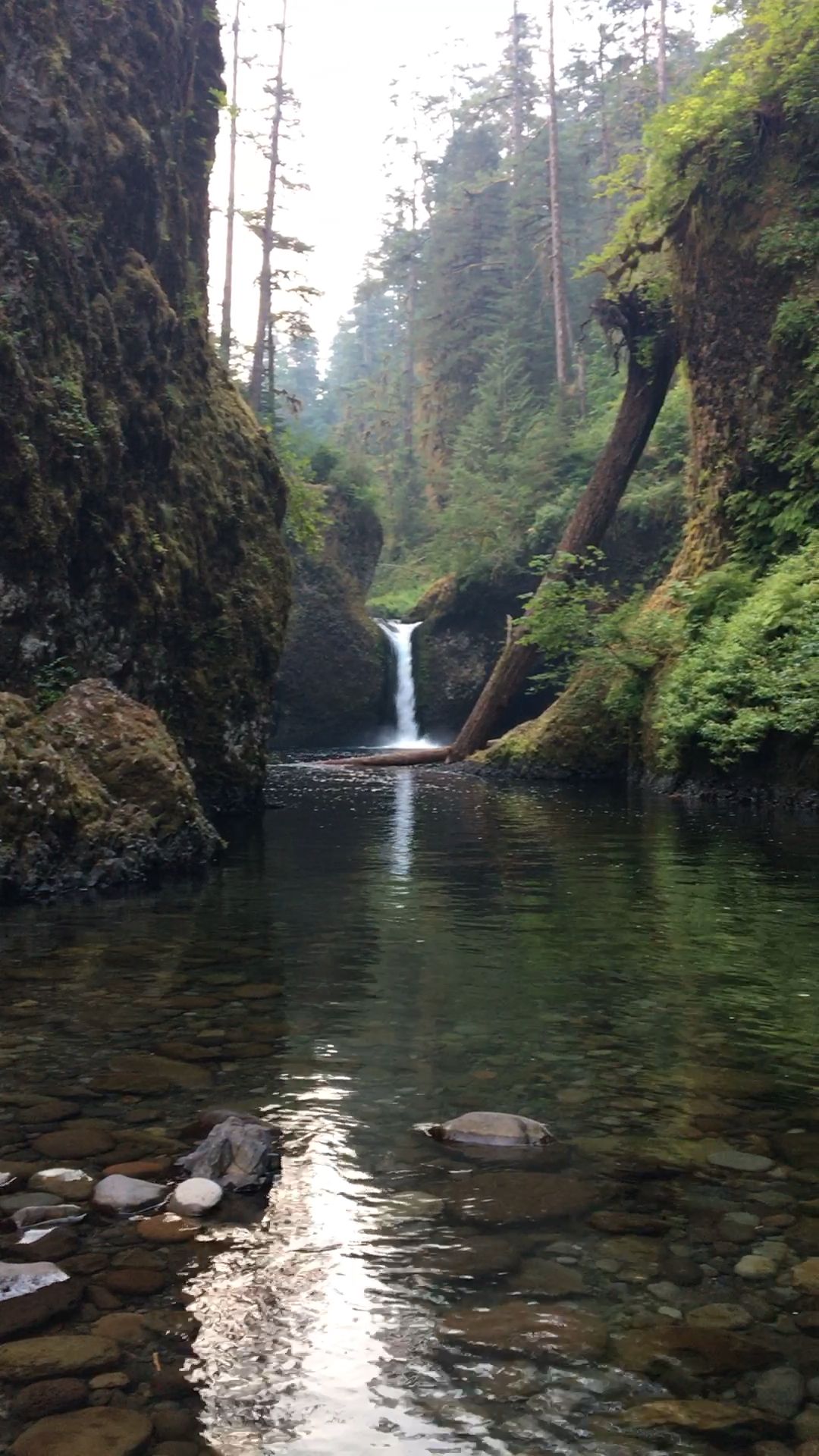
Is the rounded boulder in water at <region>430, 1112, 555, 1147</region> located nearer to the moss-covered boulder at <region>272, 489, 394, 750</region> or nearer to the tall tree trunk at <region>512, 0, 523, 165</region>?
the moss-covered boulder at <region>272, 489, 394, 750</region>

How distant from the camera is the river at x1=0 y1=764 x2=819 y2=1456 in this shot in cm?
211

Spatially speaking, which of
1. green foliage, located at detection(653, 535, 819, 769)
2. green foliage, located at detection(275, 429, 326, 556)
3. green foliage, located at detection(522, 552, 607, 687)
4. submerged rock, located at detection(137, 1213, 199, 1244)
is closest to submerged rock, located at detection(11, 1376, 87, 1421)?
submerged rock, located at detection(137, 1213, 199, 1244)

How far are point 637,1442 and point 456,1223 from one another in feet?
2.94

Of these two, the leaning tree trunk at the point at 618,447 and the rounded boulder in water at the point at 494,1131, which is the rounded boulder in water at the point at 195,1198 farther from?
the leaning tree trunk at the point at 618,447

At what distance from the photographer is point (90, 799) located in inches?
303

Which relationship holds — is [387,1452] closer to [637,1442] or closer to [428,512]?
[637,1442]

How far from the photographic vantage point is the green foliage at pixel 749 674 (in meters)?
12.3

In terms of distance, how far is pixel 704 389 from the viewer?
58.6ft

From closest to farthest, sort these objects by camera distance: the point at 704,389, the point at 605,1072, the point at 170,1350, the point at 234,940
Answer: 1. the point at 170,1350
2. the point at 605,1072
3. the point at 234,940
4. the point at 704,389

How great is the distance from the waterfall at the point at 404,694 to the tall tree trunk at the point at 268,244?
317 inches

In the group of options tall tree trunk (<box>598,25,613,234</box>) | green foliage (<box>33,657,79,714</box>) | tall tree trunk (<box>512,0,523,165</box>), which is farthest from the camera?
tall tree trunk (<box>512,0,523,165</box>)

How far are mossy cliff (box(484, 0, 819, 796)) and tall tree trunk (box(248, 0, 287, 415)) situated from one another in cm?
1119

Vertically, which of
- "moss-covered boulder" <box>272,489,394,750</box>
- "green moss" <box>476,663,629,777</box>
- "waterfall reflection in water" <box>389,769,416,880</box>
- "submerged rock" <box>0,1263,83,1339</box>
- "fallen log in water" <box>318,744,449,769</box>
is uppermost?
"moss-covered boulder" <box>272,489,394,750</box>

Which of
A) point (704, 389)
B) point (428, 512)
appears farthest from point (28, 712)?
point (428, 512)
